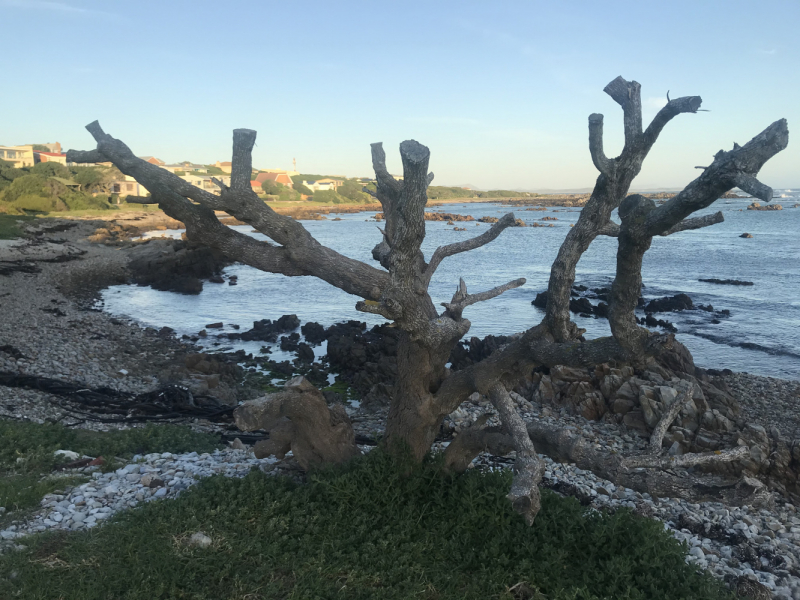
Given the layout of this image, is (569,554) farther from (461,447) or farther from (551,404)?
(551,404)

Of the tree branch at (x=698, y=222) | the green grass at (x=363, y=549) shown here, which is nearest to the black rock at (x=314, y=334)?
the green grass at (x=363, y=549)

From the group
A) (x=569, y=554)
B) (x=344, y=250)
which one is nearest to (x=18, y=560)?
(x=569, y=554)

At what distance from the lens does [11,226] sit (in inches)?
1615

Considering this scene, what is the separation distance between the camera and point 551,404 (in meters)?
12.8

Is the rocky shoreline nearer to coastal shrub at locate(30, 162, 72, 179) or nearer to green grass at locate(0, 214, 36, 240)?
green grass at locate(0, 214, 36, 240)

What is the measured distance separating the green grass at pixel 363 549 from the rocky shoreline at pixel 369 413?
0.78 m

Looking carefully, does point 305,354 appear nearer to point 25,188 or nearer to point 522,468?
point 522,468

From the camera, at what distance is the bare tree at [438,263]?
470cm

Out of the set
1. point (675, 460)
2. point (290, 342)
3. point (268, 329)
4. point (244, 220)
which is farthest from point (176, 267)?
point (675, 460)

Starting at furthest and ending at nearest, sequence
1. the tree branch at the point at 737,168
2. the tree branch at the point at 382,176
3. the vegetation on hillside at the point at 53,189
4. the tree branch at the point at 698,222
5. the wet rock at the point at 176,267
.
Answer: the vegetation on hillside at the point at 53,189
the wet rock at the point at 176,267
the tree branch at the point at 382,176
the tree branch at the point at 698,222
the tree branch at the point at 737,168

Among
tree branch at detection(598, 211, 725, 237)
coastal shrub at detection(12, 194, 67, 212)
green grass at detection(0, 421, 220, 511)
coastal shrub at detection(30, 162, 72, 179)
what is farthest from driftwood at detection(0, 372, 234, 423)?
coastal shrub at detection(30, 162, 72, 179)

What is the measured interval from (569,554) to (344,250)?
46909mm

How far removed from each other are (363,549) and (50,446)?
5114mm

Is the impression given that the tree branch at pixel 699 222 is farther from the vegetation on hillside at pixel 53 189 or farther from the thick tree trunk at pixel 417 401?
the vegetation on hillside at pixel 53 189
